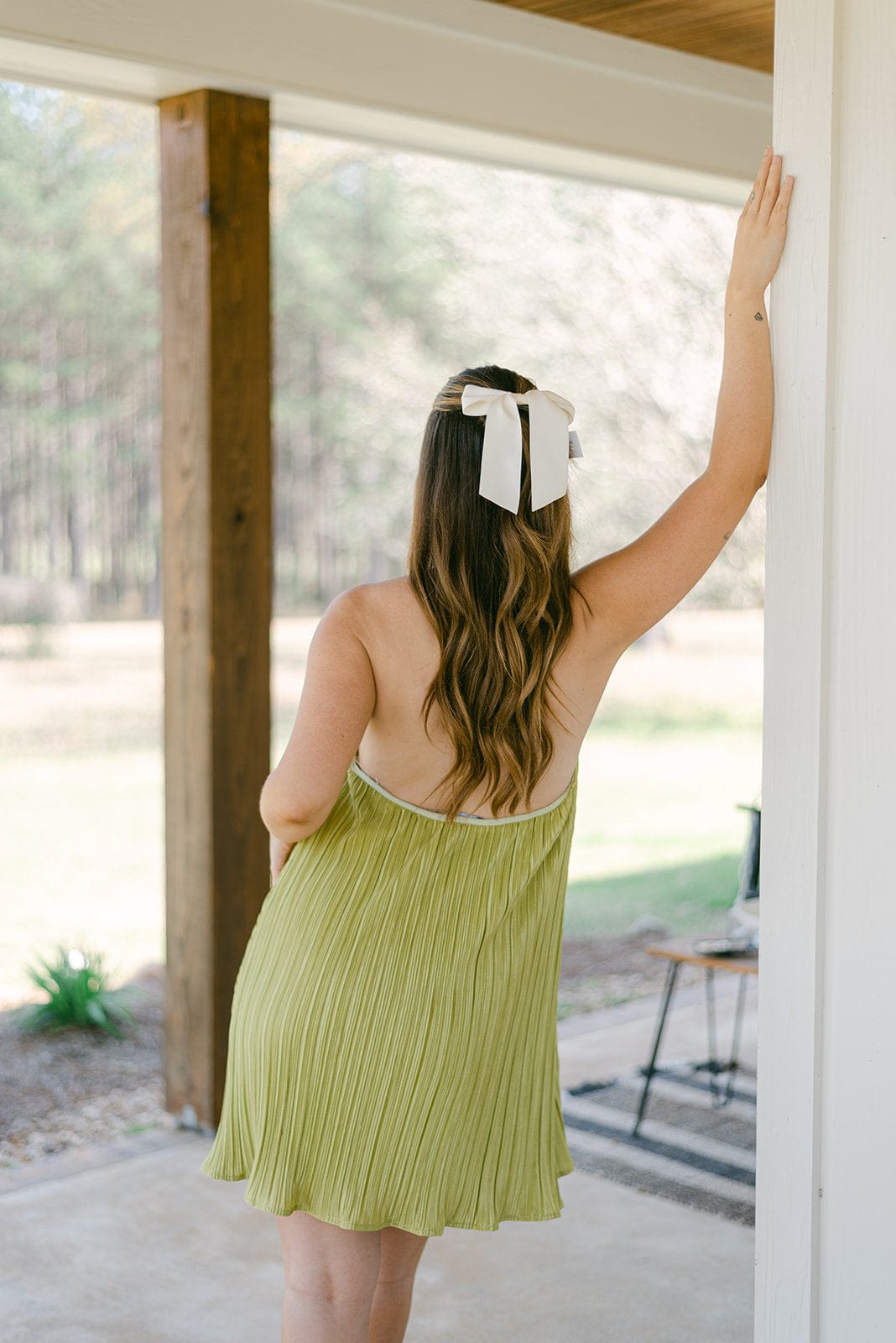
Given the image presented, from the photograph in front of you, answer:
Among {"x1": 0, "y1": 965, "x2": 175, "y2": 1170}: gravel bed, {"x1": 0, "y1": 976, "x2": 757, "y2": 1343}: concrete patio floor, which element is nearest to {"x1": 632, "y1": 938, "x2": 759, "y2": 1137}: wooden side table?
{"x1": 0, "y1": 976, "x2": 757, "y2": 1343}: concrete patio floor

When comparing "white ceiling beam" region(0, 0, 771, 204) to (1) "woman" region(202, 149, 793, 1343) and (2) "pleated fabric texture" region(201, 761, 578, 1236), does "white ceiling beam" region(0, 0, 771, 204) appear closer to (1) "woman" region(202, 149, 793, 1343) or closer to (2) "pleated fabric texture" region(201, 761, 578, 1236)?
(1) "woman" region(202, 149, 793, 1343)

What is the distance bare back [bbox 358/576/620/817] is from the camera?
6.25ft

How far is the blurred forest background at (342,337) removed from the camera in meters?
12.6

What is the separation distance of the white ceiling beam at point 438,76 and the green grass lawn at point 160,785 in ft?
11.9

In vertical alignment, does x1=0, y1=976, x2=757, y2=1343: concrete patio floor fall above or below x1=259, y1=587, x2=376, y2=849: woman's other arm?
below

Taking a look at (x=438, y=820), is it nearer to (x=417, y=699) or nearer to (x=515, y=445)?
(x=417, y=699)

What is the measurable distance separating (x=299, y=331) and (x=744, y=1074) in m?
11.9

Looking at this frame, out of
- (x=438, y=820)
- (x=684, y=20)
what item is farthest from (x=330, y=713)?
(x=684, y=20)

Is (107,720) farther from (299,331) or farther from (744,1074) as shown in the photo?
(744,1074)

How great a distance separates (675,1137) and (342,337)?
12232 millimetres

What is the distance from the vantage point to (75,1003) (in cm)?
504

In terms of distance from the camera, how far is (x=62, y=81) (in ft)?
11.5

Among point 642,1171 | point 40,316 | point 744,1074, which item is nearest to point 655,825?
point 744,1074

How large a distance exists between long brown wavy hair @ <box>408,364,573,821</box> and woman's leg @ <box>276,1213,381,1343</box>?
602 millimetres
